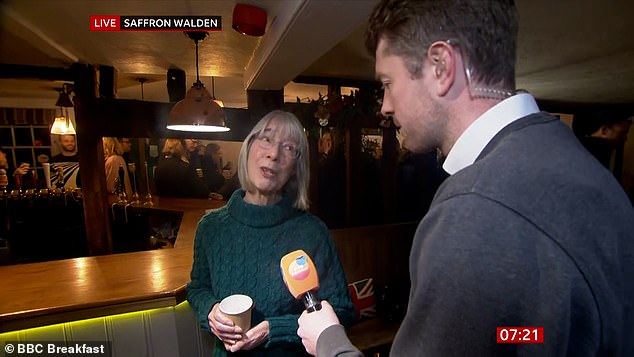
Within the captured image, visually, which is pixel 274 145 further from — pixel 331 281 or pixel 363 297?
pixel 363 297

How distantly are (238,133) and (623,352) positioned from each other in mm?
2956

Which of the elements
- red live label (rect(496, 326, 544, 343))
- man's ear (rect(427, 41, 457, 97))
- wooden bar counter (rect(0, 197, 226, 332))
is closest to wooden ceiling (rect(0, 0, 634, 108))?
man's ear (rect(427, 41, 457, 97))

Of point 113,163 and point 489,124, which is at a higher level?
point 489,124

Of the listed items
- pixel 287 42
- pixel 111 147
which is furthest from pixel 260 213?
pixel 111 147

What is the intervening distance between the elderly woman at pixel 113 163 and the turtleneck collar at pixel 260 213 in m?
3.66

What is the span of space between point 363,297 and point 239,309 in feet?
5.52

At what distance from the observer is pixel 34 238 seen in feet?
13.2

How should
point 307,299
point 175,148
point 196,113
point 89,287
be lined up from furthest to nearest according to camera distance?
point 175,148 → point 196,113 → point 89,287 → point 307,299

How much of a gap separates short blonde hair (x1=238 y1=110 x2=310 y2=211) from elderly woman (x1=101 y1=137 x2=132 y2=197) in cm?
361

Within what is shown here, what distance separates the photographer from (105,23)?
2.02 m

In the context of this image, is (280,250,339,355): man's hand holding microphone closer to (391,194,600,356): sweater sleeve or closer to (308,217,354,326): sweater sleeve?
(308,217,354,326): sweater sleeve

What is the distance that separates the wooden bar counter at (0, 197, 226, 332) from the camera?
1409 millimetres

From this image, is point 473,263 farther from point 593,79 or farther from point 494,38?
point 593,79

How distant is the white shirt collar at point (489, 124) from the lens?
0.56 metres
